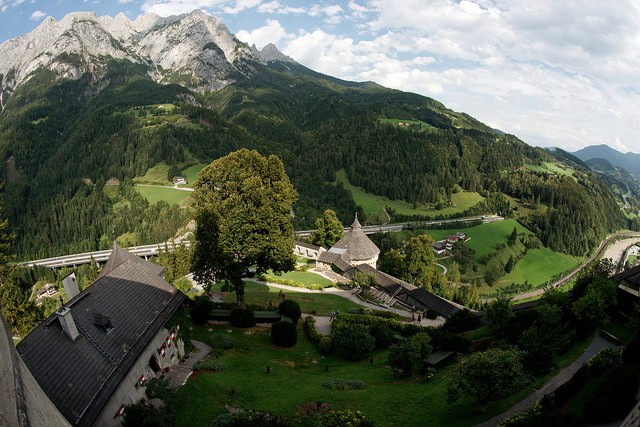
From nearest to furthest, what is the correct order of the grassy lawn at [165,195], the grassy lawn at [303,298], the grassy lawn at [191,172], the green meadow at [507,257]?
1. the grassy lawn at [303,298]
2. the green meadow at [507,257]
3. the grassy lawn at [165,195]
4. the grassy lawn at [191,172]

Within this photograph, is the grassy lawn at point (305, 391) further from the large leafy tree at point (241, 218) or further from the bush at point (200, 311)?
the large leafy tree at point (241, 218)

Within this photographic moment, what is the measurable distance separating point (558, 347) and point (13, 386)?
92.2ft

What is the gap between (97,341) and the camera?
20141mm

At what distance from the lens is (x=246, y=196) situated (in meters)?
34.3

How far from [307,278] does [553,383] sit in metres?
41.8

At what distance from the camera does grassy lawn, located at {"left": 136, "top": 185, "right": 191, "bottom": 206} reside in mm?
139500

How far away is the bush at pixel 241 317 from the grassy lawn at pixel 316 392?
3.27 meters

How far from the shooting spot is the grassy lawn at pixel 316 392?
19.9 m

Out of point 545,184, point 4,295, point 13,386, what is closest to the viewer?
point 13,386

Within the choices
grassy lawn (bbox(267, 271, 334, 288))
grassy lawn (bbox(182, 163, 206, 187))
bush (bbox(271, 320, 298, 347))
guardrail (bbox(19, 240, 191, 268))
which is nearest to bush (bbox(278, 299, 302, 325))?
bush (bbox(271, 320, 298, 347))

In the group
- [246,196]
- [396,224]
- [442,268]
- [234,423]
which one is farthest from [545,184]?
[234,423]

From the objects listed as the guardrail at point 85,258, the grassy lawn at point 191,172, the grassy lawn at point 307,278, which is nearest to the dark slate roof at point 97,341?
the grassy lawn at point 307,278

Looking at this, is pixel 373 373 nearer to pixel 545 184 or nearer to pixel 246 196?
pixel 246 196

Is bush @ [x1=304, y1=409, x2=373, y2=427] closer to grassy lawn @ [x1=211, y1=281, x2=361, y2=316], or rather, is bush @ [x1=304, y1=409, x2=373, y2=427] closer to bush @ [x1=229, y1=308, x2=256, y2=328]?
bush @ [x1=229, y1=308, x2=256, y2=328]
